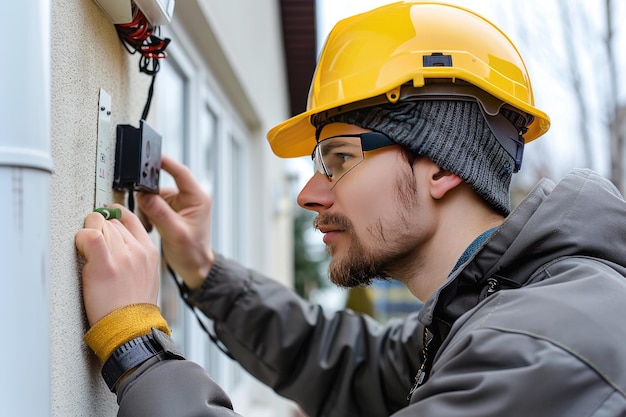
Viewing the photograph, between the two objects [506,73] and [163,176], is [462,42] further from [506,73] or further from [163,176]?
[163,176]

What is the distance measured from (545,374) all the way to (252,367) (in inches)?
57.3

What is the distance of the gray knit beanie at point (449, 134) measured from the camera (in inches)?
67.3

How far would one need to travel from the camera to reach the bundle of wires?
170cm

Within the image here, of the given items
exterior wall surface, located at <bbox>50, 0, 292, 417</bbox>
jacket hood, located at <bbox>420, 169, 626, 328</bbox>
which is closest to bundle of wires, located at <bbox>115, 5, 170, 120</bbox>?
exterior wall surface, located at <bbox>50, 0, 292, 417</bbox>

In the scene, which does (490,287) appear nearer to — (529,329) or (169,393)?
(529,329)

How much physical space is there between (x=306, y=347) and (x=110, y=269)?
3.92 feet

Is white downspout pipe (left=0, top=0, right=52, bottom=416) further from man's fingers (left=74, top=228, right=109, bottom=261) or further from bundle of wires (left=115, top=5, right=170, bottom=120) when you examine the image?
bundle of wires (left=115, top=5, right=170, bottom=120)

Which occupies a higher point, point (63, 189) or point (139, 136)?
point (139, 136)

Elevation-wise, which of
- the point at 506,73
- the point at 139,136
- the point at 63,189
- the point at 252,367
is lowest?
the point at 252,367

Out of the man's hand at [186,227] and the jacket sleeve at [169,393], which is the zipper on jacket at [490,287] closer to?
the jacket sleeve at [169,393]

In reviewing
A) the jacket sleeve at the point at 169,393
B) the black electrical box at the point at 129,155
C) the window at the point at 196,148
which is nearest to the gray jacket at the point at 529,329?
the jacket sleeve at the point at 169,393

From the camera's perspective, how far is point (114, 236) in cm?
150

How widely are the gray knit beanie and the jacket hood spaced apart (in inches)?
7.4

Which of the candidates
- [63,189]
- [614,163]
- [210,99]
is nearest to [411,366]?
[63,189]
